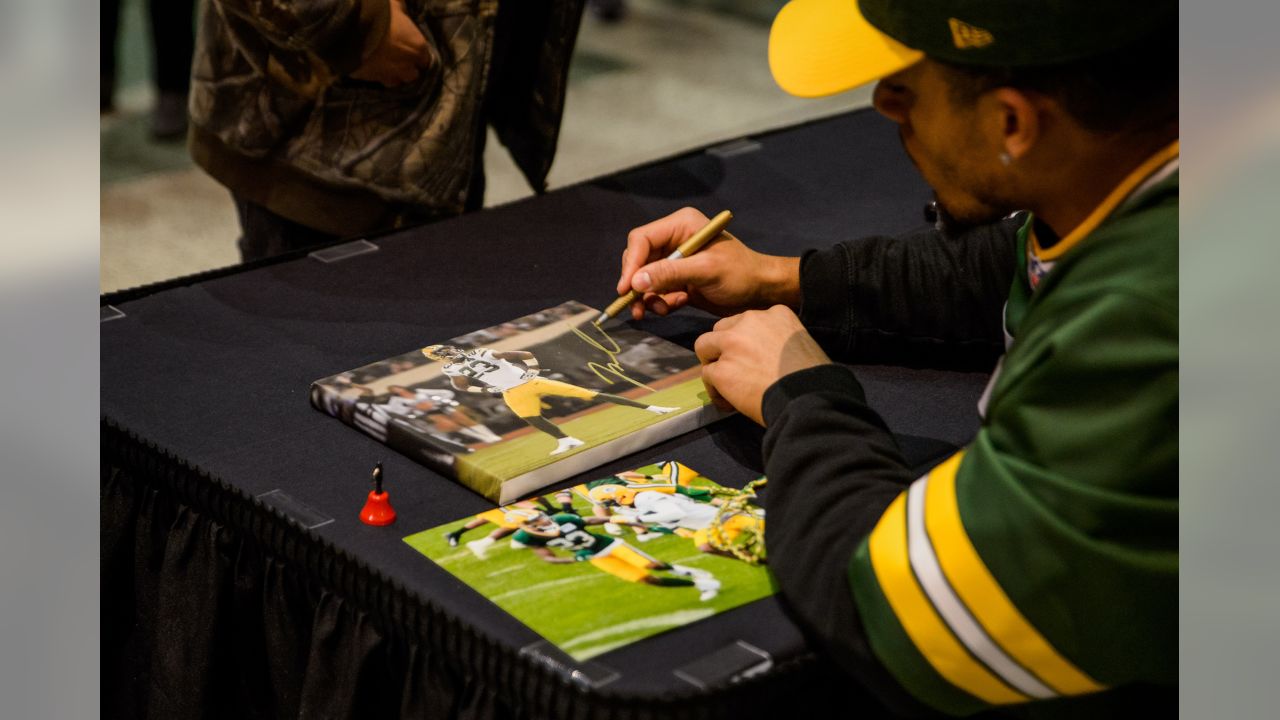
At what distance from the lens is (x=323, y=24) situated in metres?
1.55

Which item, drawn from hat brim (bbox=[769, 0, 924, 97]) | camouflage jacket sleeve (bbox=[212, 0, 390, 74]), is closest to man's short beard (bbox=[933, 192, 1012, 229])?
hat brim (bbox=[769, 0, 924, 97])

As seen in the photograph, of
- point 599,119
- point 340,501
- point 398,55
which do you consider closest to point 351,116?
point 398,55

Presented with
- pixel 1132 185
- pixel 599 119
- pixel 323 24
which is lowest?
pixel 599 119

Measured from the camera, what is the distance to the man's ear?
88cm

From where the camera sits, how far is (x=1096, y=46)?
836 mm

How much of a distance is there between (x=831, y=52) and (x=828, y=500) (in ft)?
0.95

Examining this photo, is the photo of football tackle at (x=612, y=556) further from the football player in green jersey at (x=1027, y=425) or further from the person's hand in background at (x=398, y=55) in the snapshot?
the person's hand in background at (x=398, y=55)

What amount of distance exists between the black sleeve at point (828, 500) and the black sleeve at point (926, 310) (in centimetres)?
28

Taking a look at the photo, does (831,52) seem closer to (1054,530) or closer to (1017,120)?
(1017,120)

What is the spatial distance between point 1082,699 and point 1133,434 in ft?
0.63

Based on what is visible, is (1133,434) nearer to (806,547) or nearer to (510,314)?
(806,547)

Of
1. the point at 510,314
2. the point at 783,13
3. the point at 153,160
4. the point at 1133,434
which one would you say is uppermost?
the point at 783,13

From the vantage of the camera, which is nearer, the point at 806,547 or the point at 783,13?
the point at 806,547
